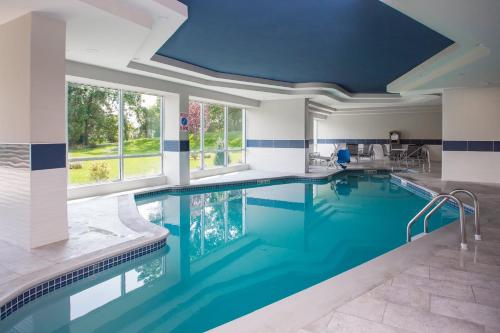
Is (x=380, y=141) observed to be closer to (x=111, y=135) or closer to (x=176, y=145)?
(x=176, y=145)

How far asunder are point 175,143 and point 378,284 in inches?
268

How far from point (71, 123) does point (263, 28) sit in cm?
431

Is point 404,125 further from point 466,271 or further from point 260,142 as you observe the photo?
point 466,271

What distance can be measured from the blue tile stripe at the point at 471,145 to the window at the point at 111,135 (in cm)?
746

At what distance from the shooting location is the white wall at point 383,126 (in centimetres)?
1677

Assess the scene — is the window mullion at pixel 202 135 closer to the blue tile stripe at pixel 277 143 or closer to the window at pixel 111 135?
the window at pixel 111 135

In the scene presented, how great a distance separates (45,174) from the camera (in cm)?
402

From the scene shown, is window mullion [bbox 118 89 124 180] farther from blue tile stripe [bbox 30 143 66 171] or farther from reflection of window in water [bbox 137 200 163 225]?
blue tile stripe [bbox 30 143 66 171]

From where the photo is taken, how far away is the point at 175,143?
8.90 metres

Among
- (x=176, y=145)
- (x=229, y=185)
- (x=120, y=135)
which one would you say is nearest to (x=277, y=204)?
(x=229, y=185)

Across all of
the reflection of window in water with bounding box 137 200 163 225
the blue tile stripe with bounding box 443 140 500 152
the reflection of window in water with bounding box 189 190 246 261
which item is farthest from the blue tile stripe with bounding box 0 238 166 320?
the blue tile stripe with bounding box 443 140 500 152

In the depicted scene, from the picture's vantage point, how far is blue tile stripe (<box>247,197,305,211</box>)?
734 centimetres

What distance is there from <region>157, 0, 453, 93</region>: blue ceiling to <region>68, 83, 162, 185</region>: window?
1970 mm

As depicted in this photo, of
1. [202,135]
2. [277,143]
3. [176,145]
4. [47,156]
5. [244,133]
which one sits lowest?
[47,156]
